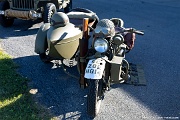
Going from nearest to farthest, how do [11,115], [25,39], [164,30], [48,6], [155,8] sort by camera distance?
[11,115] < [25,39] < [48,6] < [164,30] < [155,8]

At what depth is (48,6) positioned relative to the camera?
22.5 ft

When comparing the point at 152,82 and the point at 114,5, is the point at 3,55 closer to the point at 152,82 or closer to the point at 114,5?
the point at 152,82

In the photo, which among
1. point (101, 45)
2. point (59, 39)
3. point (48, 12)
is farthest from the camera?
point (48, 12)

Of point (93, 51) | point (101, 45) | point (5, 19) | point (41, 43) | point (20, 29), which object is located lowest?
point (20, 29)

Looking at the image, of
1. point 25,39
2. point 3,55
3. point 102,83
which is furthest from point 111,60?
point 25,39

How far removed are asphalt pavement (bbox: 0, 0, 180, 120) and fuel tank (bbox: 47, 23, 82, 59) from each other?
54 cm

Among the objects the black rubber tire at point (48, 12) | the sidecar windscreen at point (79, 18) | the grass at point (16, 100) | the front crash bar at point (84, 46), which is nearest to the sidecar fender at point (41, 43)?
the grass at point (16, 100)

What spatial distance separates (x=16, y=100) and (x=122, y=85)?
1.74 m

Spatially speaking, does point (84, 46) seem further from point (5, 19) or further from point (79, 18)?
point (5, 19)

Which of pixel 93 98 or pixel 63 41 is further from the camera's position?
pixel 63 41

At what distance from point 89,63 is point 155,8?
27.8 feet

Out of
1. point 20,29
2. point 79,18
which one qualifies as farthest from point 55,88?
point 20,29

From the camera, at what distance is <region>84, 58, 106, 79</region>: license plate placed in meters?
3.21

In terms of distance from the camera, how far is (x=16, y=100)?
369 cm
